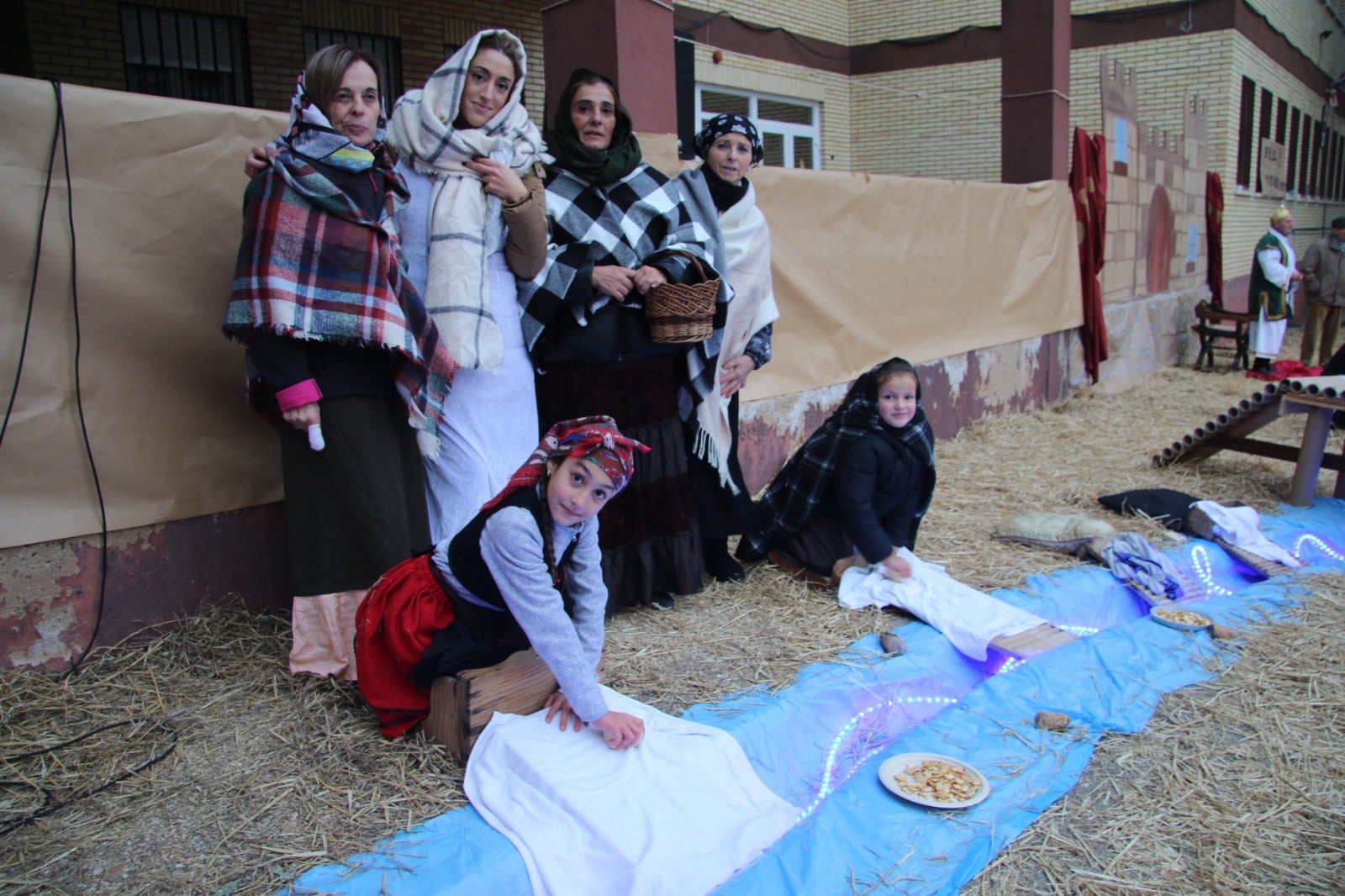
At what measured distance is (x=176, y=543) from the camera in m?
3.32

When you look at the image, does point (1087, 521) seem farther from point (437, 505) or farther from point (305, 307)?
point (305, 307)

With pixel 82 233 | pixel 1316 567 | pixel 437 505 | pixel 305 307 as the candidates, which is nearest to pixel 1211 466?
pixel 1316 567

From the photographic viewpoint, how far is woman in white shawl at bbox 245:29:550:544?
3.08 metres

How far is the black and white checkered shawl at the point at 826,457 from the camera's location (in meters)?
4.00

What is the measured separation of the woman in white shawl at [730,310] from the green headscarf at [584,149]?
16.7 inches

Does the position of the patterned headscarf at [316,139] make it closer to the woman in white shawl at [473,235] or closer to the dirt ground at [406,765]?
the woman in white shawl at [473,235]

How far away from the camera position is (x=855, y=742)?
3055mm

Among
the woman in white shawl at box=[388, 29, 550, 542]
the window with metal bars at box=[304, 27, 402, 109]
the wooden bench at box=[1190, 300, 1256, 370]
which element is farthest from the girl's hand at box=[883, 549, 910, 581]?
the wooden bench at box=[1190, 300, 1256, 370]

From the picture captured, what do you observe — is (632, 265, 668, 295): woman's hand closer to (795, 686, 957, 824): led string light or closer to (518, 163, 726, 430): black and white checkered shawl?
(518, 163, 726, 430): black and white checkered shawl

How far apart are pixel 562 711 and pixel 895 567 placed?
70.0 inches

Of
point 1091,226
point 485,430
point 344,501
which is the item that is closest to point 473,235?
point 485,430

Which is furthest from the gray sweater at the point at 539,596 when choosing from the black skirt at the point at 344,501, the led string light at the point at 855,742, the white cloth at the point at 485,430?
the led string light at the point at 855,742

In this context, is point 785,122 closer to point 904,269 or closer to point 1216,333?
point 1216,333

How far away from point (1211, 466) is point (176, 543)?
618 cm
